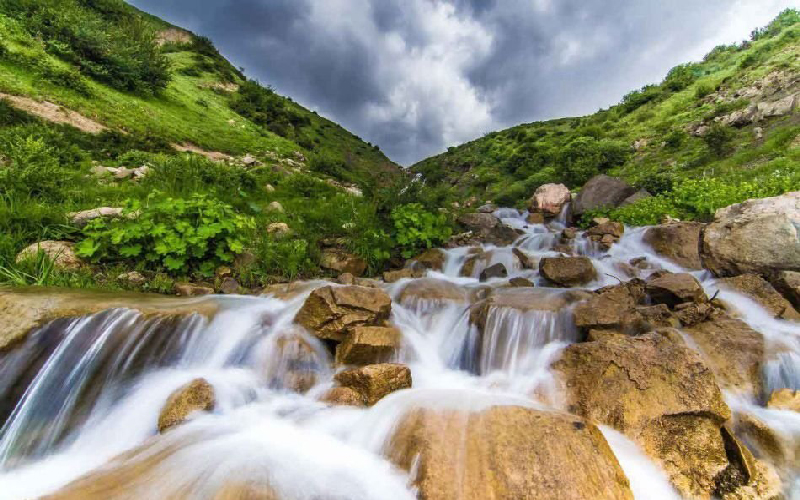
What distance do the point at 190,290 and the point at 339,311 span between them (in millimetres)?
2720

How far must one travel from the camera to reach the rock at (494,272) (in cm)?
798

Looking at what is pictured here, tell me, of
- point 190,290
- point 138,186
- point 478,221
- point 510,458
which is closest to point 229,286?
point 190,290

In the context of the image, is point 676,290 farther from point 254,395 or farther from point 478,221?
point 478,221

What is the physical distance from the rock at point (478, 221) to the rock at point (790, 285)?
→ 7090 millimetres

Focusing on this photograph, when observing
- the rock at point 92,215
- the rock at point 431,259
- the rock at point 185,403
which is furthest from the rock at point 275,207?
the rock at point 185,403

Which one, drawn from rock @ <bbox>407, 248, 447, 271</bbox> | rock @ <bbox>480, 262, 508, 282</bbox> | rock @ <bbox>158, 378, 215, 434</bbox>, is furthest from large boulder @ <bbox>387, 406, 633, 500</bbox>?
rock @ <bbox>407, 248, 447, 271</bbox>

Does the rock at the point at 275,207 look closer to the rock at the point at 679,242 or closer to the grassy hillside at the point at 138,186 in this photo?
the grassy hillside at the point at 138,186

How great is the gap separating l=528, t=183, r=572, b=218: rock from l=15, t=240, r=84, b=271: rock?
49.7 ft

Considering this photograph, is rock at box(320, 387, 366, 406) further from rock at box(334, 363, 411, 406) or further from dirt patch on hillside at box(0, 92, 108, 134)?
dirt patch on hillside at box(0, 92, 108, 134)

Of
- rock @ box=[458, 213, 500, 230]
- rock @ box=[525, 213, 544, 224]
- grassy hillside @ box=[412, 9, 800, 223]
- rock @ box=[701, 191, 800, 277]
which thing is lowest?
rock @ box=[701, 191, 800, 277]

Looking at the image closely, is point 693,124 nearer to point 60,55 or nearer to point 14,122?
point 14,122

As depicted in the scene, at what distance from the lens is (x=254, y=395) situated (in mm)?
3850

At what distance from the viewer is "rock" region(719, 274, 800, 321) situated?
15.7 ft

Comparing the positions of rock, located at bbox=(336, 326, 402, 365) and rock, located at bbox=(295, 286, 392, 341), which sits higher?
rock, located at bbox=(295, 286, 392, 341)
